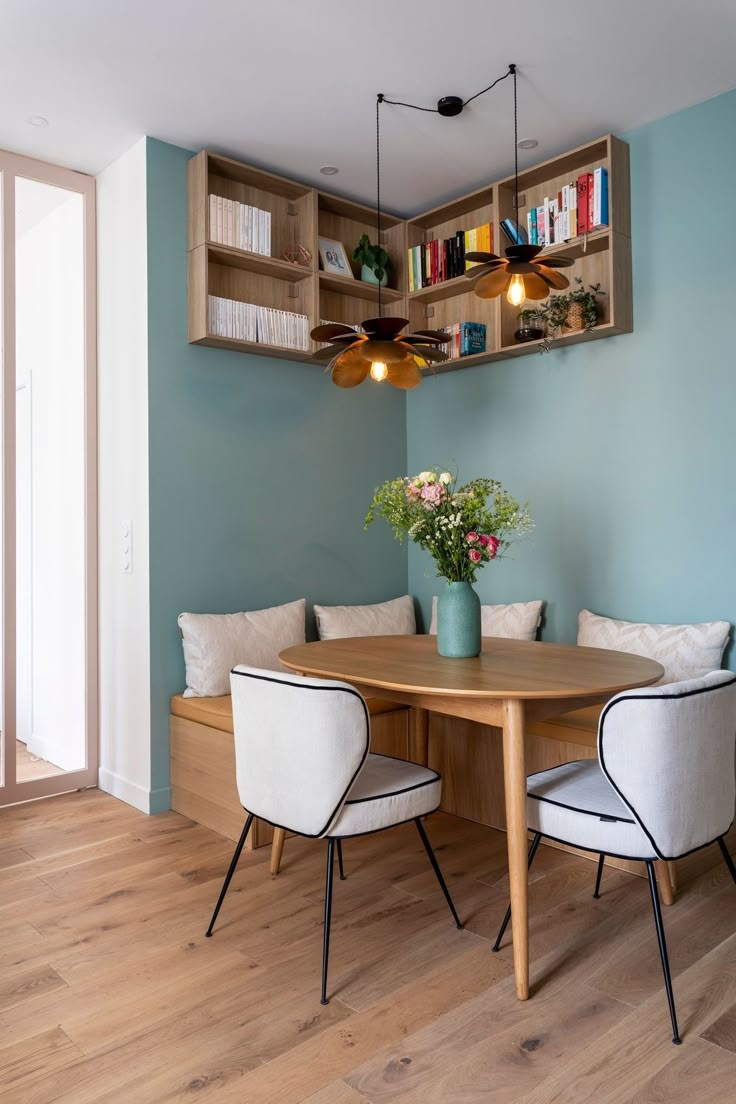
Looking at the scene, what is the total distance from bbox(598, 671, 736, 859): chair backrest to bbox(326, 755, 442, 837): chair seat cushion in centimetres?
59

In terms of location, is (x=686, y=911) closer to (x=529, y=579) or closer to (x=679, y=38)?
(x=529, y=579)

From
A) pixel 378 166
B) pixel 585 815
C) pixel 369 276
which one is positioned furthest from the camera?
pixel 369 276

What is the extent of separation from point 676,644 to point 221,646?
1.87m

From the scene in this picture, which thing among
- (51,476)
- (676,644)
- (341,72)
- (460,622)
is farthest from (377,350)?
(51,476)

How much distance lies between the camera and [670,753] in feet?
6.15

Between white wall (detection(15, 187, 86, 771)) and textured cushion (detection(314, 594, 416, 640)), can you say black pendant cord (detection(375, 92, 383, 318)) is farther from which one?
textured cushion (detection(314, 594, 416, 640))

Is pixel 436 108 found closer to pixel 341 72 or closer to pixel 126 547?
pixel 341 72

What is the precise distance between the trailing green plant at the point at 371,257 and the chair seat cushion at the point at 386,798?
2717 mm

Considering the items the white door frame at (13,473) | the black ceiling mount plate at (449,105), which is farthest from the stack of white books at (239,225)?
the black ceiling mount plate at (449,105)

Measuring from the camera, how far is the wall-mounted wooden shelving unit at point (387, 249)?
11.4ft

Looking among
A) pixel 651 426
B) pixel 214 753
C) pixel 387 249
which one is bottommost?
pixel 214 753

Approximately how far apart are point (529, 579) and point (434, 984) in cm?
220

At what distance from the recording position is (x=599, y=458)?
144 inches

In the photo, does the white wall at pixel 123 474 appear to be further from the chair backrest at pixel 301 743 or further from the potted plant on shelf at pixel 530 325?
the potted plant on shelf at pixel 530 325
